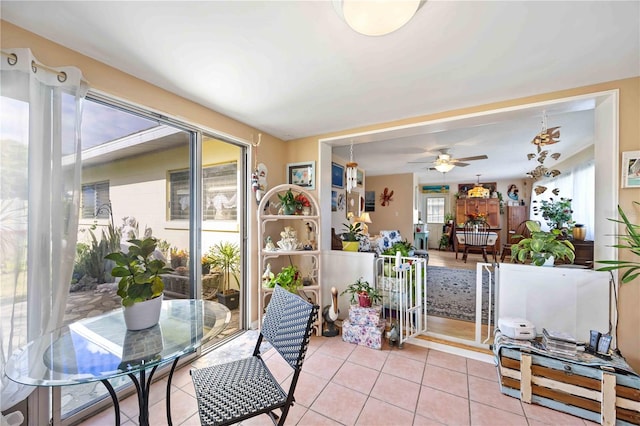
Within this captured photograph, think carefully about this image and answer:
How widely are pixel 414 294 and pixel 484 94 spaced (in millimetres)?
2085

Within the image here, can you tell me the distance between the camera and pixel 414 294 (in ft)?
9.05

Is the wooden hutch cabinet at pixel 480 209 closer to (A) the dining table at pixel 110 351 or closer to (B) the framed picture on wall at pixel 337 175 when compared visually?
(B) the framed picture on wall at pixel 337 175

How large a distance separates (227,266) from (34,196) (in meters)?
1.93

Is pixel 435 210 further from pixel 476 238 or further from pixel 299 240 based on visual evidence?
pixel 299 240

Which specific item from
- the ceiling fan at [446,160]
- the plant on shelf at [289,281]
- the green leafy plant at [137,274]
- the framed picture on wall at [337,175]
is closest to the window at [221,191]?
the plant on shelf at [289,281]

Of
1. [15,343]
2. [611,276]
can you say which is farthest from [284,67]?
[611,276]

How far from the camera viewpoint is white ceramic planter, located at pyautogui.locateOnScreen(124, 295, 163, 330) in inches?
47.6

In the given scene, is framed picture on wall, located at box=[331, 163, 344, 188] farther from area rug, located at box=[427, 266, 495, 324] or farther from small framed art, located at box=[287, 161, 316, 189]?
A: area rug, located at box=[427, 266, 495, 324]

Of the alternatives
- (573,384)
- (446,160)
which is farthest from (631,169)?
(446,160)

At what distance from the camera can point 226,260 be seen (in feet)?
9.92

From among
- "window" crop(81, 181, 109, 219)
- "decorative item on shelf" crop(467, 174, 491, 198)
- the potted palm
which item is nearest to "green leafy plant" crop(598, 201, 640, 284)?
the potted palm

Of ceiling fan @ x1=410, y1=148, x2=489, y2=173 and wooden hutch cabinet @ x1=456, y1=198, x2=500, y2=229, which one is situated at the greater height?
ceiling fan @ x1=410, y1=148, x2=489, y2=173

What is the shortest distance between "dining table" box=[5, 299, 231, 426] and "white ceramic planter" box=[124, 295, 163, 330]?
0.03 metres

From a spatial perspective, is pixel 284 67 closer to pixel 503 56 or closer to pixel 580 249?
pixel 503 56
